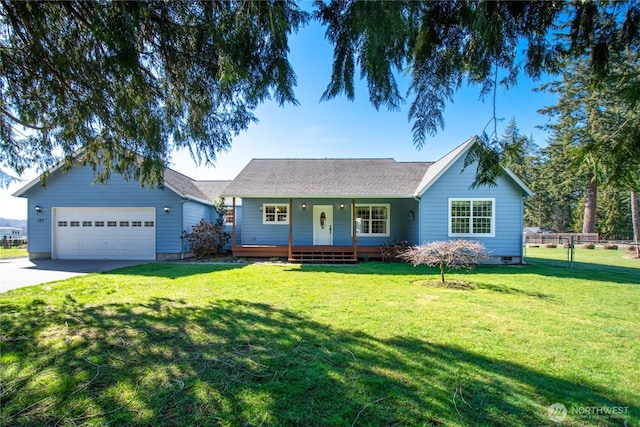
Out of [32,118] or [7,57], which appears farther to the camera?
[32,118]

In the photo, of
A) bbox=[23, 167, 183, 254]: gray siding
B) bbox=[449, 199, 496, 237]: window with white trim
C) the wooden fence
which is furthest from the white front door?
the wooden fence

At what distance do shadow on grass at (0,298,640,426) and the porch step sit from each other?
27.1ft

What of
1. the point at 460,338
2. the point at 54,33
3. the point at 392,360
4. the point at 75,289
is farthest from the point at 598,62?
the point at 75,289

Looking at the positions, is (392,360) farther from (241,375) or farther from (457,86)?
(457,86)

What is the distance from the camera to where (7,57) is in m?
4.86

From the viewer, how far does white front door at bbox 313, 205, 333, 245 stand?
14.4m

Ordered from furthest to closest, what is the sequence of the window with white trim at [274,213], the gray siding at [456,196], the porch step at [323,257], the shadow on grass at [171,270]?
the window with white trim at [274,213]
the porch step at [323,257]
the gray siding at [456,196]
the shadow on grass at [171,270]

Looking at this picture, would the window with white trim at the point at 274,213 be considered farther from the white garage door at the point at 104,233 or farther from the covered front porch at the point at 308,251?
the white garage door at the point at 104,233

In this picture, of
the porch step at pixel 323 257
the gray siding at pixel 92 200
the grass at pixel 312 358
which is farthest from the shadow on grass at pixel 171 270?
the gray siding at pixel 92 200

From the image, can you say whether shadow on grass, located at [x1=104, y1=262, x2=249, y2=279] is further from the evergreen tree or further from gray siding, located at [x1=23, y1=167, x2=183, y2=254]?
the evergreen tree

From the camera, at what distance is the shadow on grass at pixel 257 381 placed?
2.41 metres

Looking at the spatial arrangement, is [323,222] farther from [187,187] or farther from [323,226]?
[187,187]

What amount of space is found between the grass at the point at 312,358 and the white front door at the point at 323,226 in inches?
305

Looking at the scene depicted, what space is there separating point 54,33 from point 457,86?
5856 mm
